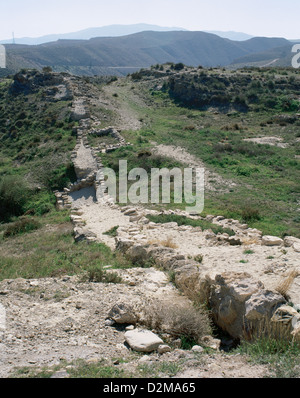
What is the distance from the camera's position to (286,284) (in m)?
6.02

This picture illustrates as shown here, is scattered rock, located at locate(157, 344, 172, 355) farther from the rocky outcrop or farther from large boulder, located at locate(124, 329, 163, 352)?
the rocky outcrop

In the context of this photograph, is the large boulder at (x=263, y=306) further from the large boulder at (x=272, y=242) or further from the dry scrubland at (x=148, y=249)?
the large boulder at (x=272, y=242)

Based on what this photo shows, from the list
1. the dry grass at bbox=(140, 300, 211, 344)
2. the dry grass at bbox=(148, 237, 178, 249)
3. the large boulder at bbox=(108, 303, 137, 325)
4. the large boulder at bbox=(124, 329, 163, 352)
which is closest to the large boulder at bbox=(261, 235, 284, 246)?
the dry grass at bbox=(148, 237, 178, 249)

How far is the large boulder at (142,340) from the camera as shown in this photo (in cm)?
496

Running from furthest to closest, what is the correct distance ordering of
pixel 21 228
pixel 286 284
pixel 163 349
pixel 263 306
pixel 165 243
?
pixel 21 228 → pixel 165 243 → pixel 286 284 → pixel 263 306 → pixel 163 349

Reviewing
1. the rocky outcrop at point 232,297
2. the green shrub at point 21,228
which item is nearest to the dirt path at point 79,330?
the rocky outcrop at point 232,297

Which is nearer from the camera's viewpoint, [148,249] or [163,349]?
[163,349]

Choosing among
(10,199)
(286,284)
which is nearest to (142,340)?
(286,284)

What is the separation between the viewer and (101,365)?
4.38 metres

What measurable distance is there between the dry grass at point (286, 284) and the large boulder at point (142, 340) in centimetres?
222

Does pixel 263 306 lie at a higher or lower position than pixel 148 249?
higher

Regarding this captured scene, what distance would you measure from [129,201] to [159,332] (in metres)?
10.1

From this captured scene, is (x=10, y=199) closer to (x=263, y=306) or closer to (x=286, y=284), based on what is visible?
(x=286, y=284)

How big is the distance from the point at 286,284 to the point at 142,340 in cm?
261
